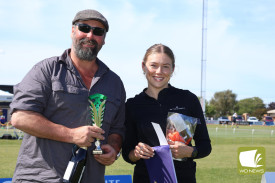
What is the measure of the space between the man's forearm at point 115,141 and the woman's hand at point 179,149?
1.55 feet

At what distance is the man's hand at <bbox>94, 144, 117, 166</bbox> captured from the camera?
2.87 metres

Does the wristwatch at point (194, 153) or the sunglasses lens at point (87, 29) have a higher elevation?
the sunglasses lens at point (87, 29)

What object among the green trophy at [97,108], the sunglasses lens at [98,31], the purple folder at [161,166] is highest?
the sunglasses lens at [98,31]

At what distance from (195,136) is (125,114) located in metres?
0.72

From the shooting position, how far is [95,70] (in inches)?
125

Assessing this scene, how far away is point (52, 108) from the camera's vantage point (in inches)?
110

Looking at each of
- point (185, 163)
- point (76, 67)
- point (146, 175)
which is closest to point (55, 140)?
point (76, 67)

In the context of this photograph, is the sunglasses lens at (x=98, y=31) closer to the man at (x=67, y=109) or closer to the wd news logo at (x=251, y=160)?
the man at (x=67, y=109)

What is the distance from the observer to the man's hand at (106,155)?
2.87 metres

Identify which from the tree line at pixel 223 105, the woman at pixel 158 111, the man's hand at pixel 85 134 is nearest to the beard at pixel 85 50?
the woman at pixel 158 111

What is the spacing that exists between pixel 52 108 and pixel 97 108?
36cm

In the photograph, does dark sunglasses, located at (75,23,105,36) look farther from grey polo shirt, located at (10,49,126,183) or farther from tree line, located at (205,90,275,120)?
tree line, located at (205,90,275,120)

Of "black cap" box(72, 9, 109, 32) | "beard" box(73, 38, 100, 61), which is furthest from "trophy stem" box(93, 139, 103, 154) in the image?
"black cap" box(72, 9, 109, 32)

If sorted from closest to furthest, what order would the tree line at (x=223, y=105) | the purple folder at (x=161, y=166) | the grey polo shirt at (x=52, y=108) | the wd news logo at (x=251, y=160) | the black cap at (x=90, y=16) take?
the grey polo shirt at (x=52, y=108), the purple folder at (x=161, y=166), the black cap at (x=90, y=16), the wd news logo at (x=251, y=160), the tree line at (x=223, y=105)
